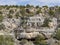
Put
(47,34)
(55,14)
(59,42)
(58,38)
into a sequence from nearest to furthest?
(59,42) < (58,38) < (47,34) < (55,14)

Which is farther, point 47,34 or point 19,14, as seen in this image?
point 19,14

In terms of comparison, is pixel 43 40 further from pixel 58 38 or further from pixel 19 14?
pixel 19 14

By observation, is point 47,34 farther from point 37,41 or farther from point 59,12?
point 59,12

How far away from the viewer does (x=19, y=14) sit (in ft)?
333

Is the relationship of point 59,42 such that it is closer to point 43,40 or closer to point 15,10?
point 43,40

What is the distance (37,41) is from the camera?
48.8 metres

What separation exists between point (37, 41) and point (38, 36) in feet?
3.49

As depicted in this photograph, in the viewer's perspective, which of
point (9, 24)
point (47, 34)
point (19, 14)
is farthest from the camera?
point (19, 14)

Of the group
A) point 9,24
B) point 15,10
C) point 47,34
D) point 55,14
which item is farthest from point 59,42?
point 15,10

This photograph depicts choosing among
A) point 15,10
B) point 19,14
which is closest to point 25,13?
point 19,14

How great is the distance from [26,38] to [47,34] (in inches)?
130

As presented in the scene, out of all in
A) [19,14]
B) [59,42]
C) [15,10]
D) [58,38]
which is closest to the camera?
[59,42]

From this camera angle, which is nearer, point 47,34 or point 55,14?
point 47,34

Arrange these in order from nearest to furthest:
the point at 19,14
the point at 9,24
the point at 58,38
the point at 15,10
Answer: the point at 58,38
the point at 9,24
the point at 19,14
the point at 15,10
